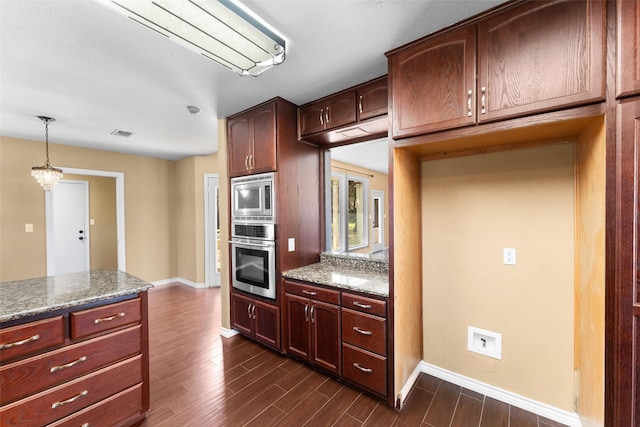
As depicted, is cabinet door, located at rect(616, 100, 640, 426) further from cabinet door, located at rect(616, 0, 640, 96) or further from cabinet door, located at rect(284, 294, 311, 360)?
cabinet door, located at rect(284, 294, 311, 360)

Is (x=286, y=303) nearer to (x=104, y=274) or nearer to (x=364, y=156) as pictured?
(x=104, y=274)

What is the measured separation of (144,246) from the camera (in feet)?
16.5

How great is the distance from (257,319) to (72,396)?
4.72 ft

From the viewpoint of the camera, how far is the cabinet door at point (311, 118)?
2.48m

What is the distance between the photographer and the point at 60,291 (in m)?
1.64

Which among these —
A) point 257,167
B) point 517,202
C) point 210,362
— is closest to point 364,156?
point 257,167

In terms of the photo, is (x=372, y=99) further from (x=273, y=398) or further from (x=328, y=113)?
(x=273, y=398)

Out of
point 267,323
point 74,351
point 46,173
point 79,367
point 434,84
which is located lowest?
point 267,323

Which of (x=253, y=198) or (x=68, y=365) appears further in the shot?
(x=253, y=198)

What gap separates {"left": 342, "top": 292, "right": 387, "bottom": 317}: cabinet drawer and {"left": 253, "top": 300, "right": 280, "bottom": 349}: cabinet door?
808 mm

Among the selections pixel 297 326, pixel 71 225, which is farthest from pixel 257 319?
pixel 71 225

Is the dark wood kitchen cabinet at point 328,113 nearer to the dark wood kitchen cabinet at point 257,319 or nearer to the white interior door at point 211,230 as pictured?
the dark wood kitchen cabinet at point 257,319

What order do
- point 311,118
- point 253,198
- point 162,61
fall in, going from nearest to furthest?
point 162,61 → point 311,118 → point 253,198

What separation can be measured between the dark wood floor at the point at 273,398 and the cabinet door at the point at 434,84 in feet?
6.37
